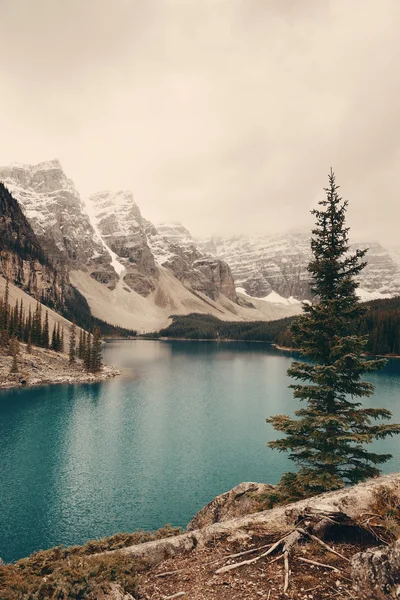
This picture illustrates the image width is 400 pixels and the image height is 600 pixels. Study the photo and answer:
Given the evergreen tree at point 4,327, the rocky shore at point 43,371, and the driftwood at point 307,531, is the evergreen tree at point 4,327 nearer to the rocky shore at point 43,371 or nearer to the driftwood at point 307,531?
the rocky shore at point 43,371

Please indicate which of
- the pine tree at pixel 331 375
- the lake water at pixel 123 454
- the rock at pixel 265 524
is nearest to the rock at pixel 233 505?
the pine tree at pixel 331 375

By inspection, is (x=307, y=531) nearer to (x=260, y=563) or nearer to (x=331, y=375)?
(x=260, y=563)

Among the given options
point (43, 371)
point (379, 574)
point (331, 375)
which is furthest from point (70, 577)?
point (43, 371)

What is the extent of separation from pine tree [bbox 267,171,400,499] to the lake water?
1759cm

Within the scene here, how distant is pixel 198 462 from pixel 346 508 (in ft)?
121

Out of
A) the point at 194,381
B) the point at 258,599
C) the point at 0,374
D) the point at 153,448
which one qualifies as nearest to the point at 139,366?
the point at 194,381

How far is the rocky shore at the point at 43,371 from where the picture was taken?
88.1 metres

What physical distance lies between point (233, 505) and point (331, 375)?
27.2 feet

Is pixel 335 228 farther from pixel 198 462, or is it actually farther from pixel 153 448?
pixel 153 448

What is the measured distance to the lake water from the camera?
3072 cm

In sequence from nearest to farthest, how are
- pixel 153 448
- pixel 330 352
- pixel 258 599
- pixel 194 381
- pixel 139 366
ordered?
1. pixel 258 599
2. pixel 330 352
3. pixel 153 448
4. pixel 194 381
5. pixel 139 366

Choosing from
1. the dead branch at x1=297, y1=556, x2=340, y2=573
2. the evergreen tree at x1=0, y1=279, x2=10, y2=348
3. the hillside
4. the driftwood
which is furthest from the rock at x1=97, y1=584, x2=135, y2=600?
the evergreen tree at x1=0, y1=279, x2=10, y2=348

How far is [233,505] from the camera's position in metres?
18.5

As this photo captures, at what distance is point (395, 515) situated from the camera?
30.5ft
